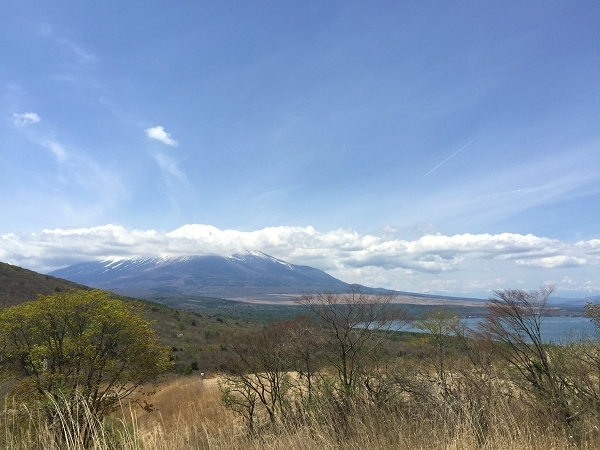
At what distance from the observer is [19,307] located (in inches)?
410

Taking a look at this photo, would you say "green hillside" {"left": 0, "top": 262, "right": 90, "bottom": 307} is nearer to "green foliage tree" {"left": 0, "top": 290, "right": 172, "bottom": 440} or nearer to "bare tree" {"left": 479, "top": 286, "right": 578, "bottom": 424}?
"green foliage tree" {"left": 0, "top": 290, "right": 172, "bottom": 440}

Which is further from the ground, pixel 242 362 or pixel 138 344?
pixel 138 344

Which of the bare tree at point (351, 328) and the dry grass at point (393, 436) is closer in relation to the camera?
the dry grass at point (393, 436)

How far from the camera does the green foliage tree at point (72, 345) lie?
Answer: 394 inches

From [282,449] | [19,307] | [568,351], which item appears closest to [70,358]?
[19,307]

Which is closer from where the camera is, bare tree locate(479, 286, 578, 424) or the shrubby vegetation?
the shrubby vegetation

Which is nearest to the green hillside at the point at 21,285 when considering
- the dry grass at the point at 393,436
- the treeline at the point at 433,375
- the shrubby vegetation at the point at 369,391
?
the shrubby vegetation at the point at 369,391

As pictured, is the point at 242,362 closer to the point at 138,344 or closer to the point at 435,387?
the point at 138,344

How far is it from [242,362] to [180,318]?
4365 cm

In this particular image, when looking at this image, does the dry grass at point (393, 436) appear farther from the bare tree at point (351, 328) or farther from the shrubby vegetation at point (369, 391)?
the bare tree at point (351, 328)

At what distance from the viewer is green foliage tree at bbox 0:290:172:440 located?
32.8 ft

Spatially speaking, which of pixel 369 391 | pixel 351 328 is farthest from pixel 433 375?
pixel 369 391

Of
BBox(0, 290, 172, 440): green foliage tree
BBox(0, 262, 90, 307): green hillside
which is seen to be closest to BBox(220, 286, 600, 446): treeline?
BBox(0, 290, 172, 440): green foliage tree

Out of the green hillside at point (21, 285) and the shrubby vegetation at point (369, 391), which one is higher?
the green hillside at point (21, 285)
